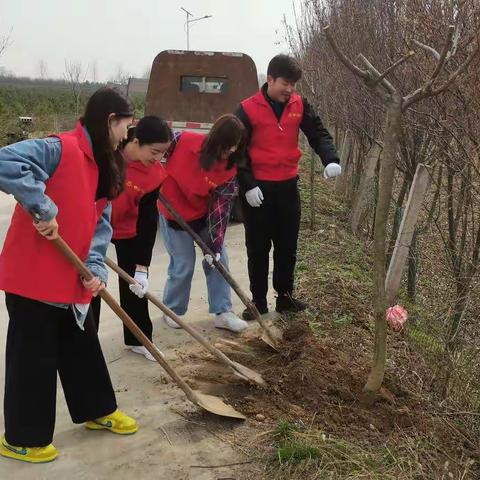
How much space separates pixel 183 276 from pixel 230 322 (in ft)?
1.60

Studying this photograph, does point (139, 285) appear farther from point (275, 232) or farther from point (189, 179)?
point (275, 232)

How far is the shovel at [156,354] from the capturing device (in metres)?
2.23

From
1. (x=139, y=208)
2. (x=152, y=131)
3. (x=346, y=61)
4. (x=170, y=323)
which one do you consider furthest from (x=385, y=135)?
(x=170, y=323)

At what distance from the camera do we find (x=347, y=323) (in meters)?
4.04

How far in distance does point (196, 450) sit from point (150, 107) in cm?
641

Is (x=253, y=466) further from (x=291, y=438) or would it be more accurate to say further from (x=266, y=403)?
(x=266, y=403)

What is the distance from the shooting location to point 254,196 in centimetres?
380

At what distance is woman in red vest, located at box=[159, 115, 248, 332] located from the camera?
3.53 m

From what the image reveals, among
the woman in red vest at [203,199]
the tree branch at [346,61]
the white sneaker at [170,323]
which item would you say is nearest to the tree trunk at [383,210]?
the tree branch at [346,61]

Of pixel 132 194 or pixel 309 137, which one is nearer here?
pixel 132 194

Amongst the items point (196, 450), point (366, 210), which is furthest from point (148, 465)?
point (366, 210)

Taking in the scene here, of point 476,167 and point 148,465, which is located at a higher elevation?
point 476,167

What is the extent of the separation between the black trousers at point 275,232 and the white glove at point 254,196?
0.18 meters

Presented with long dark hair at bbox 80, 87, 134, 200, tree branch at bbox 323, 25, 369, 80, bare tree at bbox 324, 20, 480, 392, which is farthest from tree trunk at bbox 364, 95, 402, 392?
long dark hair at bbox 80, 87, 134, 200
